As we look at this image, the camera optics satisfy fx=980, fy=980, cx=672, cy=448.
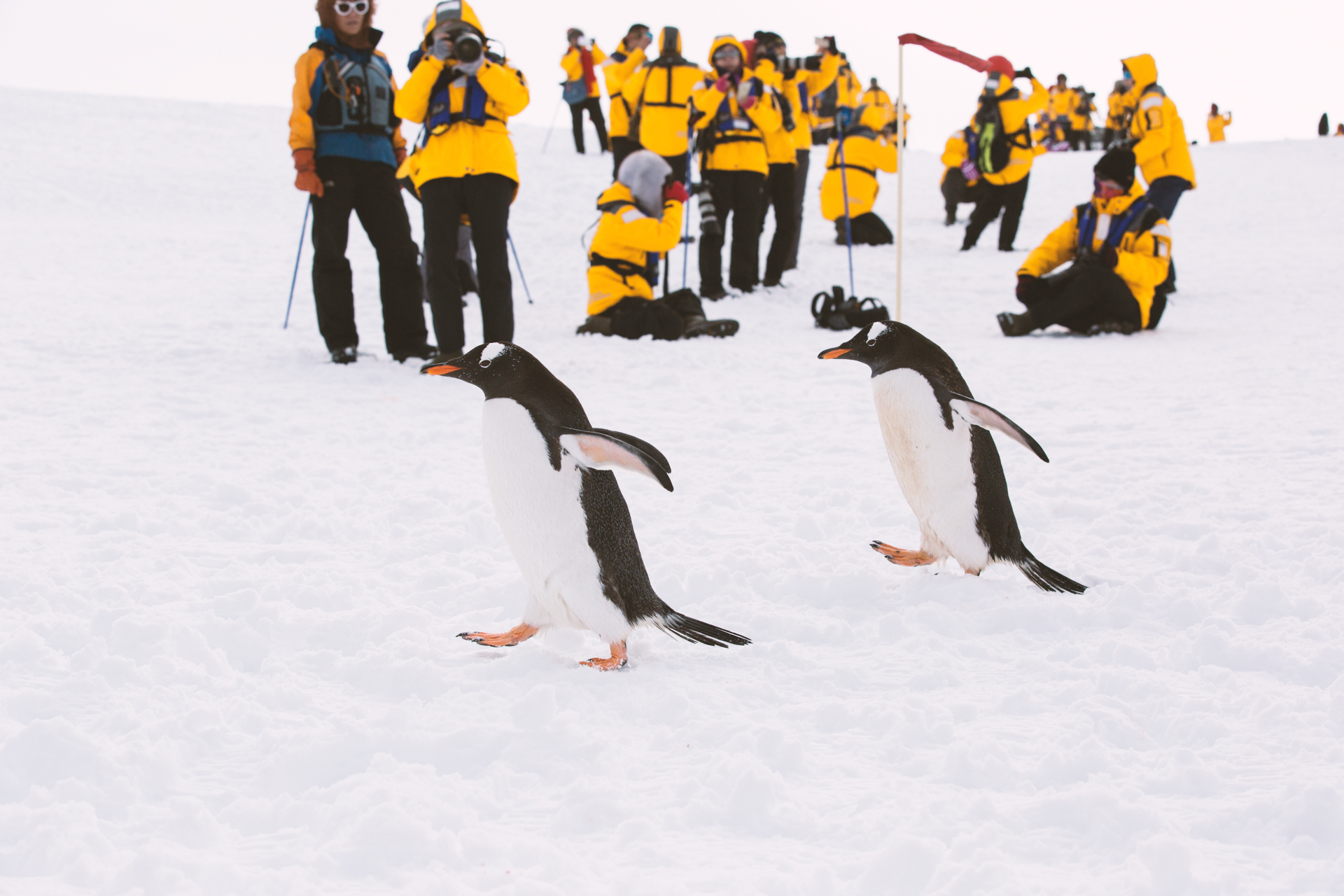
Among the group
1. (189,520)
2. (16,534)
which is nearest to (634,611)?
(189,520)

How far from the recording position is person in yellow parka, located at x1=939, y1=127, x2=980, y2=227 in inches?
364

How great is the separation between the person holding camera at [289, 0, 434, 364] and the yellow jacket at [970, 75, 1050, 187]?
20.0 ft

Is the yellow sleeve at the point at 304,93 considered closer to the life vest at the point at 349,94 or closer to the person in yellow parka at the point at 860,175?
the life vest at the point at 349,94

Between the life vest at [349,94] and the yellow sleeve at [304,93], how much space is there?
23mm

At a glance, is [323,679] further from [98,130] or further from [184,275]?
[98,130]

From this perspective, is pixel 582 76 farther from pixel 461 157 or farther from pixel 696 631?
pixel 696 631

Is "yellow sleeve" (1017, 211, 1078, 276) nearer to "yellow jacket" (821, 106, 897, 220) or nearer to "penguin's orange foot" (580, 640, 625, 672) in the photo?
"yellow jacket" (821, 106, 897, 220)

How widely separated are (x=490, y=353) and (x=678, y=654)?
70 centimetres

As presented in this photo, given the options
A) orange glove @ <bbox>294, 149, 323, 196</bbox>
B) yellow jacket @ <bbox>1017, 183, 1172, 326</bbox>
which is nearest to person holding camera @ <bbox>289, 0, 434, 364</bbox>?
orange glove @ <bbox>294, 149, 323, 196</bbox>

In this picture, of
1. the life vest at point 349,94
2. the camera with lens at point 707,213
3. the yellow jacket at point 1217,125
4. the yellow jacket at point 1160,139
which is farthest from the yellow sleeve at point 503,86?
the yellow jacket at point 1217,125

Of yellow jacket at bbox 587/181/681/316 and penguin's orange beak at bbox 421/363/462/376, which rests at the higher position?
yellow jacket at bbox 587/181/681/316

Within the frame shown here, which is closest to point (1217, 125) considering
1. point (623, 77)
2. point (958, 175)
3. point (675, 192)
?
point (958, 175)

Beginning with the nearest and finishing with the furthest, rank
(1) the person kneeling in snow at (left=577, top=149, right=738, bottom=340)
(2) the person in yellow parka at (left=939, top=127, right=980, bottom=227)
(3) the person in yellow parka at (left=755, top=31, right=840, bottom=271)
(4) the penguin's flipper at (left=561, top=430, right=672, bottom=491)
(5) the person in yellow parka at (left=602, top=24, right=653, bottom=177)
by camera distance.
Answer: (4) the penguin's flipper at (left=561, top=430, right=672, bottom=491) → (1) the person kneeling in snow at (left=577, top=149, right=738, bottom=340) → (3) the person in yellow parka at (left=755, top=31, right=840, bottom=271) → (5) the person in yellow parka at (left=602, top=24, right=653, bottom=177) → (2) the person in yellow parka at (left=939, top=127, right=980, bottom=227)

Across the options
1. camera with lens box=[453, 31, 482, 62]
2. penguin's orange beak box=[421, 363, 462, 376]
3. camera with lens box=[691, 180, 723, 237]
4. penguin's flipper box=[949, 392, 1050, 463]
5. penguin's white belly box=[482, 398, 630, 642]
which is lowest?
penguin's white belly box=[482, 398, 630, 642]
